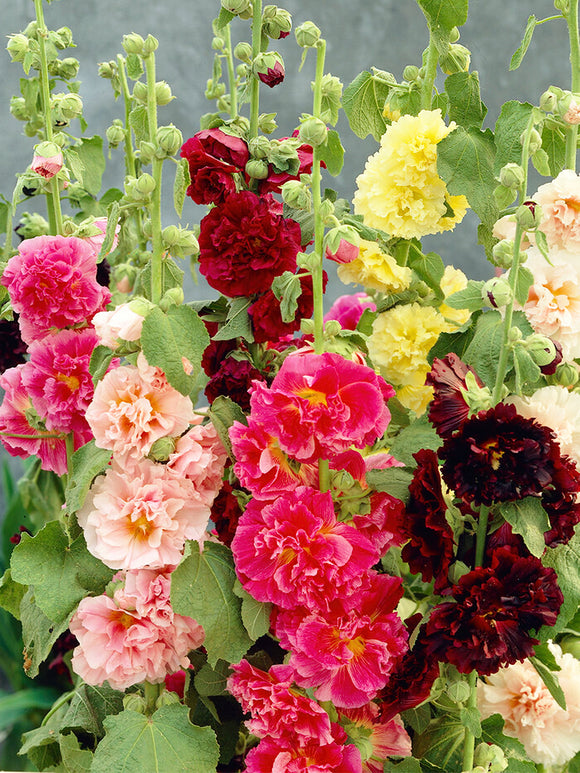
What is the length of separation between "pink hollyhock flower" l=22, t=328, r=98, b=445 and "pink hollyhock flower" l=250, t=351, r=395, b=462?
0.70 feet

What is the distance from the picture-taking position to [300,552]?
50cm

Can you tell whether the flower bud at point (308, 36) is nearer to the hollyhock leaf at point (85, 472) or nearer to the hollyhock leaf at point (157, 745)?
the hollyhock leaf at point (85, 472)

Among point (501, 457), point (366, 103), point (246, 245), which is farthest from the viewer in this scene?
point (366, 103)

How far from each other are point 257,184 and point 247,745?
38cm

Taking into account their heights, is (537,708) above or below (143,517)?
below

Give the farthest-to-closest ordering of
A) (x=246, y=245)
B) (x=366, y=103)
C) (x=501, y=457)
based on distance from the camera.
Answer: (x=366, y=103) < (x=246, y=245) < (x=501, y=457)

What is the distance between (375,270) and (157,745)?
0.34m

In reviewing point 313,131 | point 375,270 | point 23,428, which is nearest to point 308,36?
point 313,131

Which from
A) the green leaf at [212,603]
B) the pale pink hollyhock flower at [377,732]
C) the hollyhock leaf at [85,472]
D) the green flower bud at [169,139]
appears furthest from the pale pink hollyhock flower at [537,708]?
the green flower bud at [169,139]

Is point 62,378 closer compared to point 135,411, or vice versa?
point 135,411

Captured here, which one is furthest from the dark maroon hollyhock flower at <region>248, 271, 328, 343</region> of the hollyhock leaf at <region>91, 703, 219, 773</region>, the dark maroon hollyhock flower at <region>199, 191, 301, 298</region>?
the hollyhock leaf at <region>91, 703, 219, 773</region>

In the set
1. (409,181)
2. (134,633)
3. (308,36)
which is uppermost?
(308,36)

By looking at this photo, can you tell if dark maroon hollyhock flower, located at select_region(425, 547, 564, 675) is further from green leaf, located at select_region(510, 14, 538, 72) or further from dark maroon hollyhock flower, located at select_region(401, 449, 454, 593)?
green leaf, located at select_region(510, 14, 538, 72)

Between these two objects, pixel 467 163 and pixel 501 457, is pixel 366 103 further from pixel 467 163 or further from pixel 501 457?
pixel 501 457
